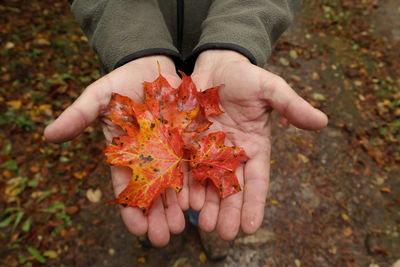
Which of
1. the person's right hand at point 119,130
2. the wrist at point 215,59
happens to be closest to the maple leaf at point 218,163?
the person's right hand at point 119,130

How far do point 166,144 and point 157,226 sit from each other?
1.63 feet

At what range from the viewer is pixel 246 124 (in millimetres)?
1904

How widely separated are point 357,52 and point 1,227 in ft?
17.8

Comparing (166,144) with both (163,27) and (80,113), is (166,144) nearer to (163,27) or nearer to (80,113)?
(80,113)

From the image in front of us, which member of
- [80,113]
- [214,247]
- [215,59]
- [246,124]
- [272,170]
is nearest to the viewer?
[80,113]

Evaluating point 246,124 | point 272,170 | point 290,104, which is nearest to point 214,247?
point 272,170

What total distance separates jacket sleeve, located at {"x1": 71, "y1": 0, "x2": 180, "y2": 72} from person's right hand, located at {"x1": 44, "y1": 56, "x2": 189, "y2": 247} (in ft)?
0.39

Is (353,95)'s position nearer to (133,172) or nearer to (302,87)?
(302,87)

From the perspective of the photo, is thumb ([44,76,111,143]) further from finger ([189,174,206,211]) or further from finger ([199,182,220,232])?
finger ([199,182,220,232])

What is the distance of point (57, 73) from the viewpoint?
3.73 m

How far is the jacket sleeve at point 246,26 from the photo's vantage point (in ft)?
6.32

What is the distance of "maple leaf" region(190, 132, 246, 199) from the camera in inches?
66.5

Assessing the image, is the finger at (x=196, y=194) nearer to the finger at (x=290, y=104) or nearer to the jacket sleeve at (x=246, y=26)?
the finger at (x=290, y=104)

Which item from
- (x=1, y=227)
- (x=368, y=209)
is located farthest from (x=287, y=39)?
(x=1, y=227)
